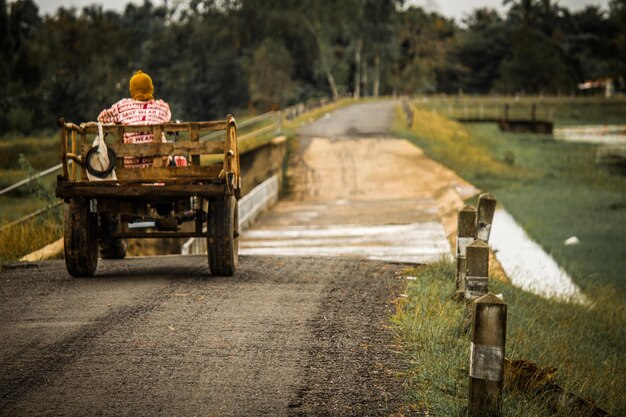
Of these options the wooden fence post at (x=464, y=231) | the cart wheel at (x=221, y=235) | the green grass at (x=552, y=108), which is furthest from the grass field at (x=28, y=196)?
the green grass at (x=552, y=108)

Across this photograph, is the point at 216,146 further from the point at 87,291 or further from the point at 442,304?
the point at 442,304

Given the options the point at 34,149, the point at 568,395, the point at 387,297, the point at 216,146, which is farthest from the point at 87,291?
the point at 34,149

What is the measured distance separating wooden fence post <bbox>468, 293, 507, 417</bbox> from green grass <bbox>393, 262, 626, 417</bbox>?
197 millimetres

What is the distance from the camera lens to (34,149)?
32.8 meters

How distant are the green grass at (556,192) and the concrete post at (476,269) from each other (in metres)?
8.19

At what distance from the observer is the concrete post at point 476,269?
315 inches

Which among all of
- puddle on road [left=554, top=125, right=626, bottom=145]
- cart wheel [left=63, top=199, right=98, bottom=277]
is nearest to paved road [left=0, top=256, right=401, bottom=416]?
cart wheel [left=63, top=199, right=98, bottom=277]

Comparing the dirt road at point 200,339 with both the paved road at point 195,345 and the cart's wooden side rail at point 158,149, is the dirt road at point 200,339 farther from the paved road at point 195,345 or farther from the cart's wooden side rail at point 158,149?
the cart's wooden side rail at point 158,149

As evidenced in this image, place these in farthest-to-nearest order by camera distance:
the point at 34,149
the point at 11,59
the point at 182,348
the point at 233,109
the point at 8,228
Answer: the point at 233,109 < the point at 11,59 < the point at 34,149 < the point at 8,228 < the point at 182,348

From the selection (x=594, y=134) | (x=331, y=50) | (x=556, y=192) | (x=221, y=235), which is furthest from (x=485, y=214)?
(x=331, y=50)

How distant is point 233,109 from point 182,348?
3507 inches

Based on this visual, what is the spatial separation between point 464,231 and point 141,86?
4.08m

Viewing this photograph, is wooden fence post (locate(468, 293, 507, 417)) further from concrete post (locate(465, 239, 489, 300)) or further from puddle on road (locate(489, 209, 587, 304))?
puddle on road (locate(489, 209, 587, 304))

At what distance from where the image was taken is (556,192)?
101ft
